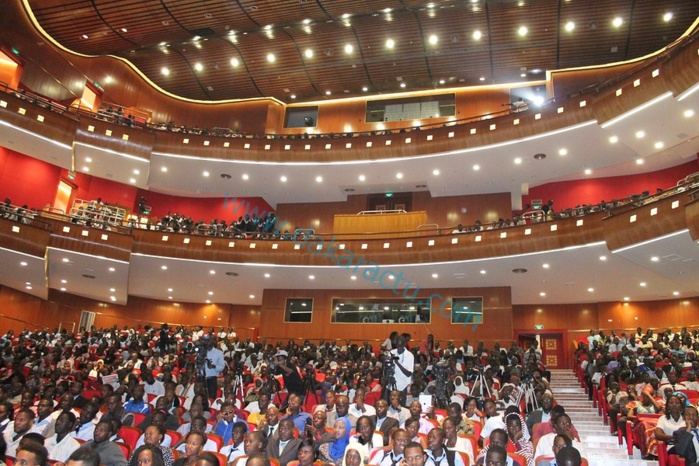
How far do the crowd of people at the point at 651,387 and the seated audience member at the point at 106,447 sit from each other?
5.07 meters

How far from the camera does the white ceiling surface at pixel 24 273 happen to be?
564 inches

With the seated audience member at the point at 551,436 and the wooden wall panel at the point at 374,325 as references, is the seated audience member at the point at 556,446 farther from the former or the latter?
the wooden wall panel at the point at 374,325

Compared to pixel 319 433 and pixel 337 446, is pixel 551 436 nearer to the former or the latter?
pixel 337 446

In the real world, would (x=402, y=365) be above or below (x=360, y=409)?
above

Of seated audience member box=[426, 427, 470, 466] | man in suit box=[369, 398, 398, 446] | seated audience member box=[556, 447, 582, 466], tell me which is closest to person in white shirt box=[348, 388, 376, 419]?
man in suit box=[369, 398, 398, 446]

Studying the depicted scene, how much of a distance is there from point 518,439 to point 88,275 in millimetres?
14437

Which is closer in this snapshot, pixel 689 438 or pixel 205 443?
pixel 205 443

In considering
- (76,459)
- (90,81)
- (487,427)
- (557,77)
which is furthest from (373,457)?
(90,81)

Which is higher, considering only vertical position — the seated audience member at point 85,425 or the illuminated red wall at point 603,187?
the illuminated red wall at point 603,187

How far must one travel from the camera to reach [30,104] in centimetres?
1542

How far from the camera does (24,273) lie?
51.2 ft

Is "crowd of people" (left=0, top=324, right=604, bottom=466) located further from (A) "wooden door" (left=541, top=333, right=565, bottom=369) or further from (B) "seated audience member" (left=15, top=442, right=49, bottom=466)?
(A) "wooden door" (left=541, top=333, right=565, bottom=369)

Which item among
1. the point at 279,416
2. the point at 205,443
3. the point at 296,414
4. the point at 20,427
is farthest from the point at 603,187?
the point at 20,427

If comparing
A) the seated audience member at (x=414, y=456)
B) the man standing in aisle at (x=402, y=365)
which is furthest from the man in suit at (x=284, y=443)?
the man standing in aisle at (x=402, y=365)
